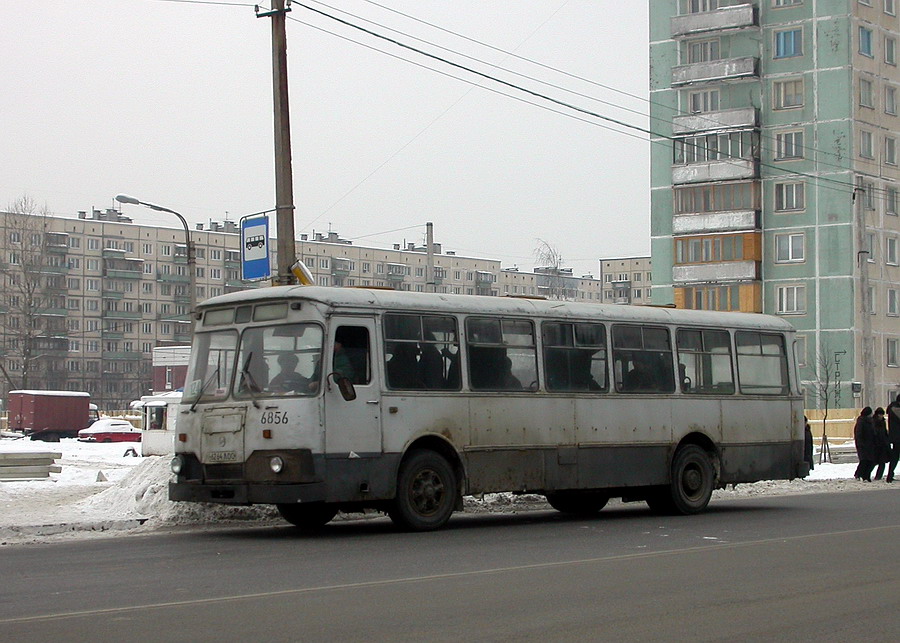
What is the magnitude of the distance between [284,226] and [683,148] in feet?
194

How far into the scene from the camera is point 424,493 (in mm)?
16328

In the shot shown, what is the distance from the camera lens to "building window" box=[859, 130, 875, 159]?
72562 mm

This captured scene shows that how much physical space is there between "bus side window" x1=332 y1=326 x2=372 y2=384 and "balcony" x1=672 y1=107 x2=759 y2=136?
61.2m

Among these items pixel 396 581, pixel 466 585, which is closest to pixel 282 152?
pixel 396 581

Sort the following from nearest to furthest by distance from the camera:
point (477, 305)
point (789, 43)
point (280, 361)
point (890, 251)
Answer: point (280, 361)
point (477, 305)
point (789, 43)
point (890, 251)

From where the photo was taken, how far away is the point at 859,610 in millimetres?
9578

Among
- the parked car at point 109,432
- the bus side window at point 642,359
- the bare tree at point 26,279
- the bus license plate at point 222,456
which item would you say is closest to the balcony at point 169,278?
the bare tree at point 26,279

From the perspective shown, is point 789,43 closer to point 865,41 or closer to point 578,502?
point 865,41

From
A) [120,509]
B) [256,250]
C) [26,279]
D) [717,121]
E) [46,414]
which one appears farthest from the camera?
[26,279]

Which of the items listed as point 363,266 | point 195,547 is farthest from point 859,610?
point 363,266

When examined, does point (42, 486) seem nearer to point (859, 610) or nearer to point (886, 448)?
point (886, 448)

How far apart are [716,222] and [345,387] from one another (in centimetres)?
6205

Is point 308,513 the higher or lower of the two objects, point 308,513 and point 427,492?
the lower

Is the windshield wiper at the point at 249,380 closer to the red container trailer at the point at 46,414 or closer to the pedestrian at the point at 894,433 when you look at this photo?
the pedestrian at the point at 894,433
